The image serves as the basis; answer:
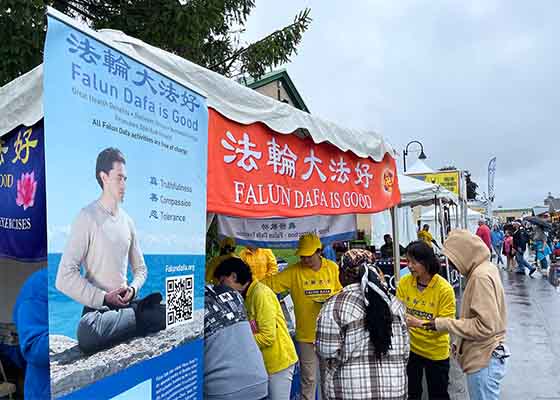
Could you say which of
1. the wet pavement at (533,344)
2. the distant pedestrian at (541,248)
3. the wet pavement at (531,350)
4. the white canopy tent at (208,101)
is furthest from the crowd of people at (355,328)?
the distant pedestrian at (541,248)

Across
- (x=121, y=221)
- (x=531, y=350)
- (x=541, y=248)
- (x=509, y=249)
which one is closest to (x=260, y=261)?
(x=121, y=221)

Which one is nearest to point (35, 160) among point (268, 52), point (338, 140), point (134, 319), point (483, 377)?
point (134, 319)

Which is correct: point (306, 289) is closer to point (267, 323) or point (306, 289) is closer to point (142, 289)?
point (267, 323)

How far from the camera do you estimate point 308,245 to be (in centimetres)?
462

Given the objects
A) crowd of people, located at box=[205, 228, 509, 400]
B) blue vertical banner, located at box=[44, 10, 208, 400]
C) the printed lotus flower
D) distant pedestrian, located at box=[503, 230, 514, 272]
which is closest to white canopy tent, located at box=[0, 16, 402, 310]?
blue vertical banner, located at box=[44, 10, 208, 400]

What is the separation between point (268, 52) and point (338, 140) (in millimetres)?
4313

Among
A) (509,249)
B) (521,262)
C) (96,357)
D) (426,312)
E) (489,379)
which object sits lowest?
(521,262)

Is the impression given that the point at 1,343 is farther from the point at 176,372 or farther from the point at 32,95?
the point at 32,95

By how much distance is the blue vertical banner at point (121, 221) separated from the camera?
169cm

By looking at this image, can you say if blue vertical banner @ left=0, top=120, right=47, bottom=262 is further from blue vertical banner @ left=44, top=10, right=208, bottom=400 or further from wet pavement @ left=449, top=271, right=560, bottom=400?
wet pavement @ left=449, top=271, right=560, bottom=400

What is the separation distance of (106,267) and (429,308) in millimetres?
2916

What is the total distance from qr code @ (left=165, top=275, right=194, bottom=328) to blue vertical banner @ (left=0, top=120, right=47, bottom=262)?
625 millimetres

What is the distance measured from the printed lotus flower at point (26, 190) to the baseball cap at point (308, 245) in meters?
2.74

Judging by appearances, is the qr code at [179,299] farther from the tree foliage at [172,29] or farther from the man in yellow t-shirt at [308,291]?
the tree foliage at [172,29]
